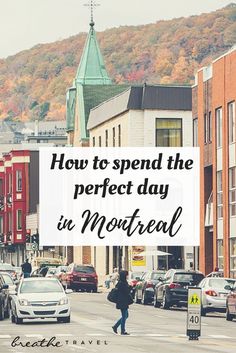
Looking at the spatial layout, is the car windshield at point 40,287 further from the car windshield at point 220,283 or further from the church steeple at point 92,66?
the church steeple at point 92,66

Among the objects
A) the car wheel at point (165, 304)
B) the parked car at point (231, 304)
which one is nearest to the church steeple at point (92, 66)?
the car wheel at point (165, 304)

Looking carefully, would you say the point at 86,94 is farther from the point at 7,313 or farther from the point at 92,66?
the point at 7,313

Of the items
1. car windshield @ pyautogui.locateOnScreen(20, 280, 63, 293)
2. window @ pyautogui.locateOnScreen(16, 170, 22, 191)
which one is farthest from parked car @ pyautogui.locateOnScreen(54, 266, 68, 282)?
window @ pyautogui.locateOnScreen(16, 170, 22, 191)

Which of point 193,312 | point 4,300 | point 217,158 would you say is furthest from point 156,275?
point 193,312

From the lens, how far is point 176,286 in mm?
53344

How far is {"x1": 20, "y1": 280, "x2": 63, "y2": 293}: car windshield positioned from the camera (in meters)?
41.4

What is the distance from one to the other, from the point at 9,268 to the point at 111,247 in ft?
54.6

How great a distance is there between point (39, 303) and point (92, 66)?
77225 millimetres

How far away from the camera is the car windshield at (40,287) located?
4141 cm

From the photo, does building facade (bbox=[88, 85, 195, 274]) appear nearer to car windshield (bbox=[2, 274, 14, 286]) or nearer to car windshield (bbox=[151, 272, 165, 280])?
car windshield (bbox=[151, 272, 165, 280])

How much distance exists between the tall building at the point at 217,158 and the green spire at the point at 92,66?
3521 centimetres

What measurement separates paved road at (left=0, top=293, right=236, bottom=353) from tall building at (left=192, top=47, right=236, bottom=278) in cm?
1985

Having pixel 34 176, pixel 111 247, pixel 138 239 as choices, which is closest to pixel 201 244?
pixel 138 239

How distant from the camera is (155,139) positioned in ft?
302
